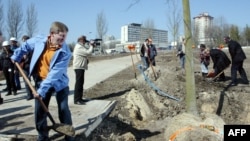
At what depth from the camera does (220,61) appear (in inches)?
554

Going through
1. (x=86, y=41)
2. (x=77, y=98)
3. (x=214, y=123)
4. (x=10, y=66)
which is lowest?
(x=214, y=123)

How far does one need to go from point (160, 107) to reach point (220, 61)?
4811 mm

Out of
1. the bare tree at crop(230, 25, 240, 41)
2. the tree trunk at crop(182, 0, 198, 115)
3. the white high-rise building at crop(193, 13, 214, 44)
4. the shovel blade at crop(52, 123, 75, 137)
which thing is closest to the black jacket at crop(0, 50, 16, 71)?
the tree trunk at crop(182, 0, 198, 115)

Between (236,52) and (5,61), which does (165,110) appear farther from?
(5,61)

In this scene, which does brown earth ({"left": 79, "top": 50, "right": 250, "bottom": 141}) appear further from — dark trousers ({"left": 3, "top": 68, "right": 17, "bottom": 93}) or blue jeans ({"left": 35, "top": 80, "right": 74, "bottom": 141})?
dark trousers ({"left": 3, "top": 68, "right": 17, "bottom": 93})

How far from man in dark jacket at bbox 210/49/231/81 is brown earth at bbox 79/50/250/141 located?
88 cm

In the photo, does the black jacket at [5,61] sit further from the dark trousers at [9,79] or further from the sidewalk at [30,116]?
the sidewalk at [30,116]

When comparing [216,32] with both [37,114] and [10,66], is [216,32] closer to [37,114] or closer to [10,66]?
[10,66]

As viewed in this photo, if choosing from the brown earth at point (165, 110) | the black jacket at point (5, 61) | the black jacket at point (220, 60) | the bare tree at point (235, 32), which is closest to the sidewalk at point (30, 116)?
the brown earth at point (165, 110)

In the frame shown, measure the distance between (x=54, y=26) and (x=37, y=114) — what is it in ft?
4.41

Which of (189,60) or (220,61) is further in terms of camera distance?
(220,61)

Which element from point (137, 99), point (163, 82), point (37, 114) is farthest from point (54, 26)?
point (163, 82)

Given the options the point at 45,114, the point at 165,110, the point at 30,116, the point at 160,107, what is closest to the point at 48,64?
the point at 45,114

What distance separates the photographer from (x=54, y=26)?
5.03 m
